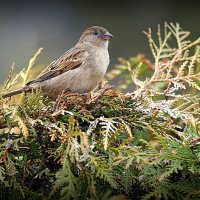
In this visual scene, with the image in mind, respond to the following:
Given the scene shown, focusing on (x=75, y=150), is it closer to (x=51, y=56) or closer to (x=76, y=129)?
(x=76, y=129)

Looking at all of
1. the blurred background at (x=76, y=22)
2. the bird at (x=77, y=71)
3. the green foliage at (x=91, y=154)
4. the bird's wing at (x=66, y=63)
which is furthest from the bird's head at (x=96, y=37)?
the blurred background at (x=76, y=22)

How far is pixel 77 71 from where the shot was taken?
3.06 meters

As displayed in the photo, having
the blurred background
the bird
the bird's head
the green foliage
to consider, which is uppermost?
the blurred background

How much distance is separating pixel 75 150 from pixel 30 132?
0.68 feet

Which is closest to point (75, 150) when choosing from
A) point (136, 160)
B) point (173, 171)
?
point (136, 160)

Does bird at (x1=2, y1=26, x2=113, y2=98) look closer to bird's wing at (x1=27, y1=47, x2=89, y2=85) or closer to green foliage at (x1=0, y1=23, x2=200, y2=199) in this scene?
bird's wing at (x1=27, y1=47, x2=89, y2=85)

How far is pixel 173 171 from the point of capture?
1732 mm

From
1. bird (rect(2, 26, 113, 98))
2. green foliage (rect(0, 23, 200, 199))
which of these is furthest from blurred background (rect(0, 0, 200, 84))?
green foliage (rect(0, 23, 200, 199))

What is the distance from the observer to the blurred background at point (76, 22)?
7.45 metres

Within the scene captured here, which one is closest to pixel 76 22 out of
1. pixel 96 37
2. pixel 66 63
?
pixel 96 37

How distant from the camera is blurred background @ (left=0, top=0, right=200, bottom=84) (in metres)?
7.45

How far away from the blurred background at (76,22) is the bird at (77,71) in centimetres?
366

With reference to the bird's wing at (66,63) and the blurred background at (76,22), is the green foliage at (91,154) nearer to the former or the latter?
the bird's wing at (66,63)

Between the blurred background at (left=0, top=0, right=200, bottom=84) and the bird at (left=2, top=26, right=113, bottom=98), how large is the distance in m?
3.66
